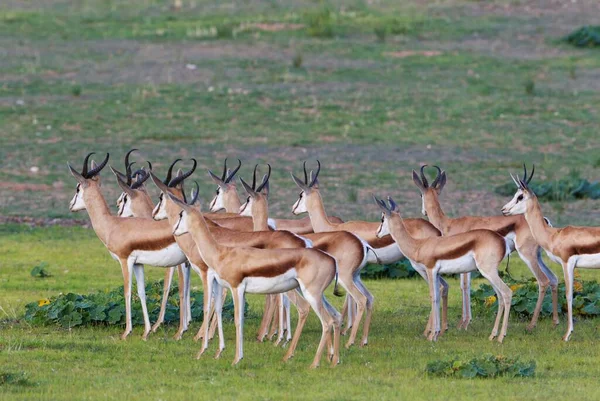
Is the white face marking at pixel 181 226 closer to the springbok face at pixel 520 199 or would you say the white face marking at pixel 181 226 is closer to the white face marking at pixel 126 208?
the white face marking at pixel 126 208

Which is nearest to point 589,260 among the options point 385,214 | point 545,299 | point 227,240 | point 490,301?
point 545,299

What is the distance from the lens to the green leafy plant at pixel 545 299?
12.7 meters

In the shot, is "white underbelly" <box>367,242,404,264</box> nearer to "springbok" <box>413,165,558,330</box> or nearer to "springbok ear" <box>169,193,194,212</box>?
"springbok" <box>413,165,558,330</box>

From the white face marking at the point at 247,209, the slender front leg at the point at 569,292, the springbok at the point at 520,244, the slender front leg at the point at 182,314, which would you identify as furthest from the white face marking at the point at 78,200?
the slender front leg at the point at 569,292

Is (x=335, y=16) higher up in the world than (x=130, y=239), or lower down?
higher up

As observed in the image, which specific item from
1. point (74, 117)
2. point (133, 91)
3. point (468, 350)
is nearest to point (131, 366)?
point (468, 350)

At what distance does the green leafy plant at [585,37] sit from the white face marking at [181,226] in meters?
23.2

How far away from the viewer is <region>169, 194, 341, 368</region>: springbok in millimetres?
10055

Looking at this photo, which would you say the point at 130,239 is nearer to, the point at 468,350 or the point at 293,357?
the point at 293,357

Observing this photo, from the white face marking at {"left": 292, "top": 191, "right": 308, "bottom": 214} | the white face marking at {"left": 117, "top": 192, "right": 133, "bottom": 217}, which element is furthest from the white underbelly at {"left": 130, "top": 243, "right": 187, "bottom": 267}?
the white face marking at {"left": 292, "top": 191, "right": 308, "bottom": 214}

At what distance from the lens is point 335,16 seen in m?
35.5

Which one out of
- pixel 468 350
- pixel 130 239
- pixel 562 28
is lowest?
pixel 468 350

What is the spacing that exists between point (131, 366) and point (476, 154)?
14.3 m

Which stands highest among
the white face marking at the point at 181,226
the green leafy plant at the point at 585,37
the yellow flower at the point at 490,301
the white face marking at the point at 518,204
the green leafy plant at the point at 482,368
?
the green leafy plant at the point at 585,37
